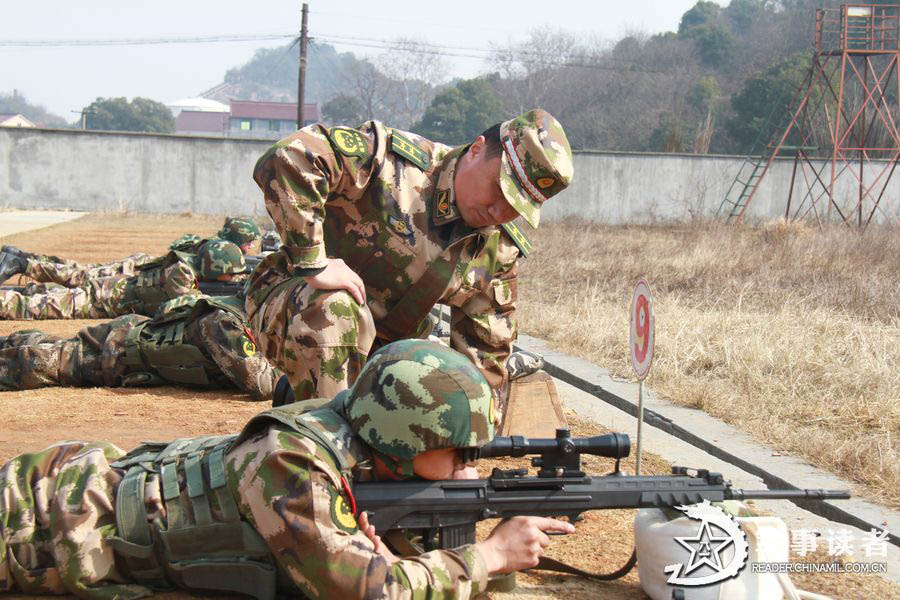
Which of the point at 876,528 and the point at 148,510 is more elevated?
Answer: the point at 148,510

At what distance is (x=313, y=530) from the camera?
2768 mm

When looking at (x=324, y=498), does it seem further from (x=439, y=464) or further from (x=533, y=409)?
(x=533, y=409)

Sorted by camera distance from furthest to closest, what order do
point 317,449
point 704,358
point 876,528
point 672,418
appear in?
point 704,358
point 672,418
point 876,528
point 317,449

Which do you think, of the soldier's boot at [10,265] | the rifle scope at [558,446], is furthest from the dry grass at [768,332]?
the soldier's boot at [10,265]

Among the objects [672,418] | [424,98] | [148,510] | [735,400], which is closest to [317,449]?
[148,510]

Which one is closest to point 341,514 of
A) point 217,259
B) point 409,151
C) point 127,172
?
point 409,151

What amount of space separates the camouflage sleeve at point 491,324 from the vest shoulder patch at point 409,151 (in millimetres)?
554

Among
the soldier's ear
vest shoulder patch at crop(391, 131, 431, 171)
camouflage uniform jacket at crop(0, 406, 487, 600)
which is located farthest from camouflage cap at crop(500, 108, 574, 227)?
camouflage uniform jacket at crop(0, 406, 487, 600)

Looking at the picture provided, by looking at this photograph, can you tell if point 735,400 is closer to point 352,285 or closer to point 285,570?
point 352,285

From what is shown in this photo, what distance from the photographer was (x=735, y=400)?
6.14 metres

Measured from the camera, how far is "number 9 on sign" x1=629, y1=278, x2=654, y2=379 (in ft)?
14.0

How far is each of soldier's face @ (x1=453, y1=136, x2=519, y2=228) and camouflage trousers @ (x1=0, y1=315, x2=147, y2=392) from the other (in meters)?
2.52

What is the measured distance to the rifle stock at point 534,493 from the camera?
118 inches

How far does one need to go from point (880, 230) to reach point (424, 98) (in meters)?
45.9
